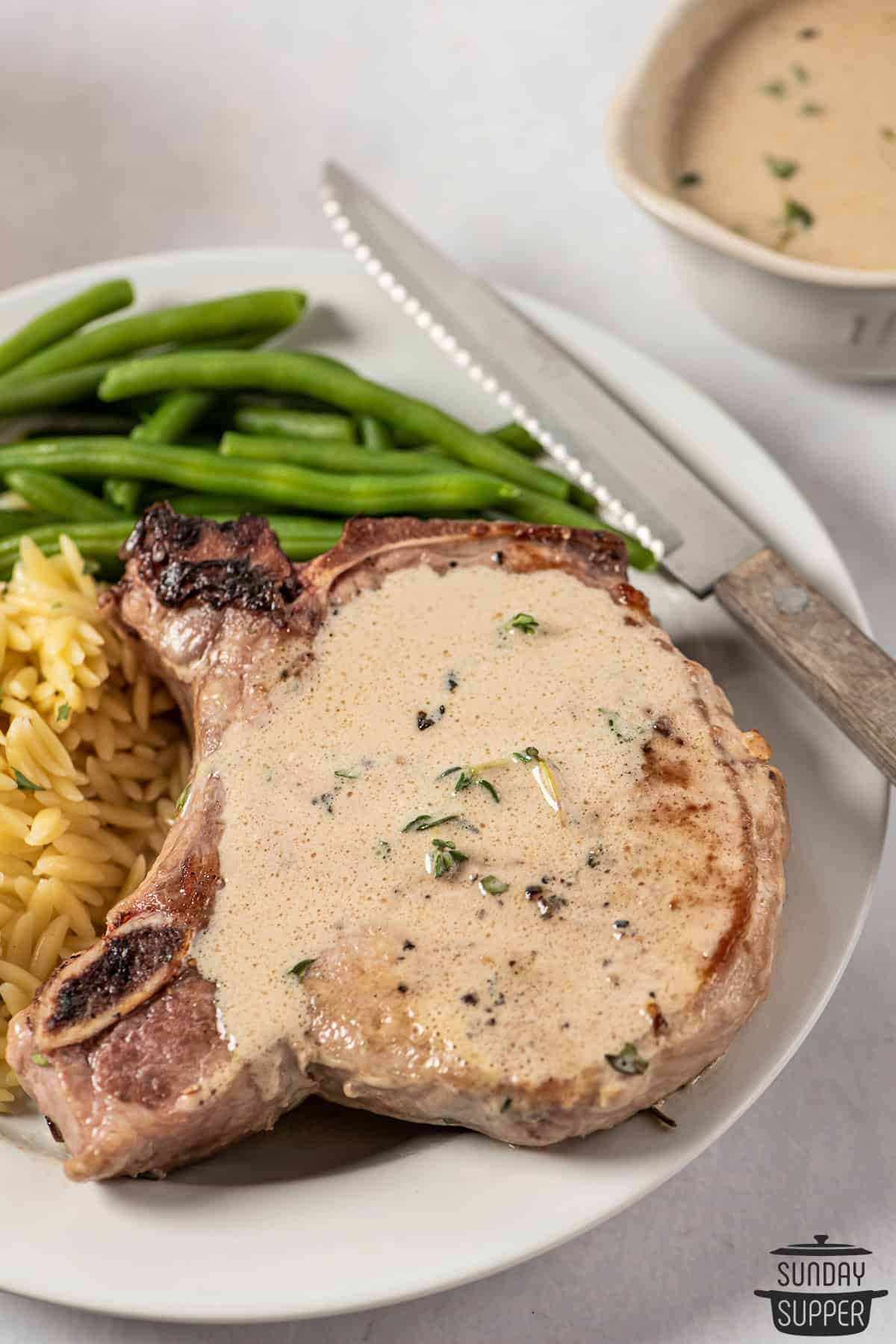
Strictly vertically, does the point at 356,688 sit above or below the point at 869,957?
above

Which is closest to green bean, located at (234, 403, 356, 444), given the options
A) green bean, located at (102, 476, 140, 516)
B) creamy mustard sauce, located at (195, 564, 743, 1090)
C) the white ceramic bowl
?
green bean, located at (102, 476, 140, 516)

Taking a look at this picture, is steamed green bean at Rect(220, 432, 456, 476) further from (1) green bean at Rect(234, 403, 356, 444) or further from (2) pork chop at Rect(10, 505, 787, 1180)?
(2) pork chop at Rect(10, 505, 787, 1180)

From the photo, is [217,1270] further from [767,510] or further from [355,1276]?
[767,510]

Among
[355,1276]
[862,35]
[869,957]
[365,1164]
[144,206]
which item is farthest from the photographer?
[144,206]

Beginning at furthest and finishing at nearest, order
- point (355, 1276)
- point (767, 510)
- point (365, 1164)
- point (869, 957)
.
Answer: point (767, 510), point (869, 957), point (365, 1164), point (355, 1276)

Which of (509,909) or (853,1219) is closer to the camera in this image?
(509,909)

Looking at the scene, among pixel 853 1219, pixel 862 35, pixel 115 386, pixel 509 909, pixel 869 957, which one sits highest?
pixel 862 35

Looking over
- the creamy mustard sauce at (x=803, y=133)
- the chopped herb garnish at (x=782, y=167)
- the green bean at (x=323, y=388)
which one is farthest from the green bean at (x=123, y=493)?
the chopped herb garnish at (x=782, y=167)

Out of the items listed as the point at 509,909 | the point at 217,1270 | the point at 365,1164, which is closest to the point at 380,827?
the point at 509,909
